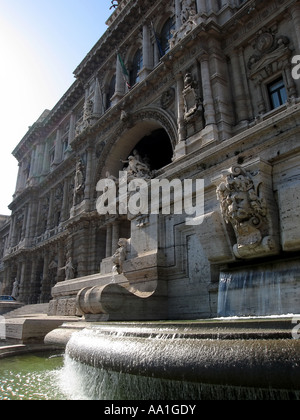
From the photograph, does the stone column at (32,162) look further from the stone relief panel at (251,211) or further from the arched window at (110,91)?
the stone relief panel at (251,211)

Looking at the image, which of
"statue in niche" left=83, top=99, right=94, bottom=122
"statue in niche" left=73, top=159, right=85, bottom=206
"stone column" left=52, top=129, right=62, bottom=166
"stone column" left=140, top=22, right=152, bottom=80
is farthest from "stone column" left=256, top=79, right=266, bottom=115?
"stone column" left=52, top=129, right=62, bottom=166

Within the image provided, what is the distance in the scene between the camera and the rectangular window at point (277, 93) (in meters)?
13.1

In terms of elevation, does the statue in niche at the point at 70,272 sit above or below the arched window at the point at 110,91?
below

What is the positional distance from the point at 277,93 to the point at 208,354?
13.2m

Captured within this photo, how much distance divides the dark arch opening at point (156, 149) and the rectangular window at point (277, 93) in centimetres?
799

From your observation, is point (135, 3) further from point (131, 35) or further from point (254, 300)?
point (254, 300)

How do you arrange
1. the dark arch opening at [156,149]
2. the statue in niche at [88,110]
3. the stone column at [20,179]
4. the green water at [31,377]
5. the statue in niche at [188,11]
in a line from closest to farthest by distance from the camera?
the green water at [31,377]
the statue in niche at [188,11]
the dark arch opening at [156,149]
the statue in niche at [88,110]
the stone column at [20,179]

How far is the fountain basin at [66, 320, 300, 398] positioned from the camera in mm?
2049

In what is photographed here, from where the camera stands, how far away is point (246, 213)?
4.19 m

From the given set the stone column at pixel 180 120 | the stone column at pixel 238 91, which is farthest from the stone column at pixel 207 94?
the stone column at pixel 180 120

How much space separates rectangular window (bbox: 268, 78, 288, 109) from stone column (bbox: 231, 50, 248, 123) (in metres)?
1.05
